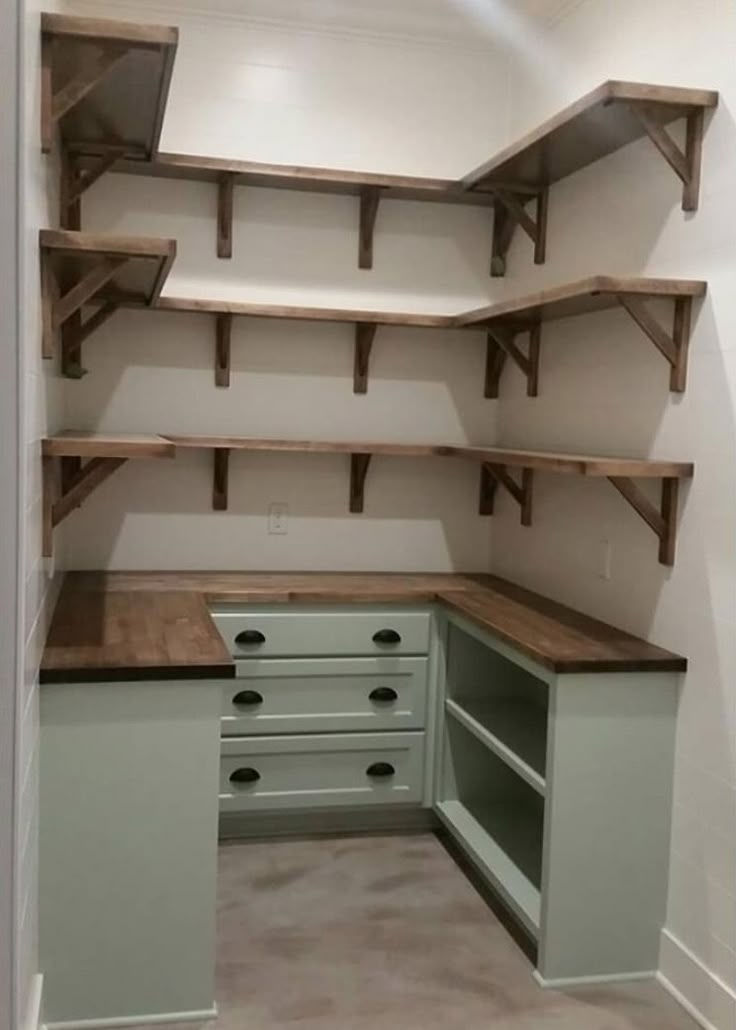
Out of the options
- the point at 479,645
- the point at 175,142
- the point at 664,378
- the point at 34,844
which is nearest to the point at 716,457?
the point at 664,378

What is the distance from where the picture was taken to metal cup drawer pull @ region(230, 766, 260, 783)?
10.5ft

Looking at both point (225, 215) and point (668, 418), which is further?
point (225, 215)

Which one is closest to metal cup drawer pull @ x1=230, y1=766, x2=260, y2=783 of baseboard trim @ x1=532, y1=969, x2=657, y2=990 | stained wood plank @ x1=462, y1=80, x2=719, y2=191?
baseboard trim @ x1=532, y1=969, x2=657, y2=990

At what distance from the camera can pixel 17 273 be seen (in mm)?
1578

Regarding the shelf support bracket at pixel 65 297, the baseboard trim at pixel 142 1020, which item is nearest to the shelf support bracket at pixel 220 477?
the shelf support bracket at pixel 65 297

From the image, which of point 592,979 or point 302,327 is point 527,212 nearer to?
point 302,327

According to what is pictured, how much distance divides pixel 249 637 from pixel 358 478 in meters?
0.75

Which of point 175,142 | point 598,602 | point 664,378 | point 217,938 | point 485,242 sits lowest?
point 217,938

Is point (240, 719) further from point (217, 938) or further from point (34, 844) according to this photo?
point (34, 844)

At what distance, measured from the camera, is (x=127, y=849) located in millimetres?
2262

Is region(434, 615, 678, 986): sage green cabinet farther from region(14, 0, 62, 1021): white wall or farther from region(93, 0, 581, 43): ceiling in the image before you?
region(93, 0, 581, 43): ceiling

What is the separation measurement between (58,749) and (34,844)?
200 millimetres

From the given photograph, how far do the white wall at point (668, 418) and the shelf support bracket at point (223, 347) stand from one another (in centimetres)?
106

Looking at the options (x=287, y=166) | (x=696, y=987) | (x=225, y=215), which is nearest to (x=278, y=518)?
(x=225, y=215)
